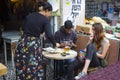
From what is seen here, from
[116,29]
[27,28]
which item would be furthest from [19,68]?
[116,29]

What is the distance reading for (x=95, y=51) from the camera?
183 inches

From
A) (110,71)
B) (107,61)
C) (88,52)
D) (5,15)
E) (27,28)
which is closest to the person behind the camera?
(110,71)

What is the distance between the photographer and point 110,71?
8.85 ft

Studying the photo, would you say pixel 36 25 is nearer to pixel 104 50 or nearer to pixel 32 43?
pixel 32 43

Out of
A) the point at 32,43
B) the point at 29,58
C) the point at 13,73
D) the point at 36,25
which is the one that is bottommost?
the point at 13,73

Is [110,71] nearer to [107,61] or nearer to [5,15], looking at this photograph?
[107,61]

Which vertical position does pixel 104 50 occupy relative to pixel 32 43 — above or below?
below

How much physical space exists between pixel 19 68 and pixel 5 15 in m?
3.89

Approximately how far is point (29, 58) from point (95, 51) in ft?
3.92

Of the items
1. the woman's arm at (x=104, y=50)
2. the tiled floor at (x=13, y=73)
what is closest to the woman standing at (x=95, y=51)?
the woman's arm at (x=104, y=50)

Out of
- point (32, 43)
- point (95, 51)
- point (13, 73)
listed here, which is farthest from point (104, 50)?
point (13, 73)

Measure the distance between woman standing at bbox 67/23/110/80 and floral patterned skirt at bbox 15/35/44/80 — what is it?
754 mm

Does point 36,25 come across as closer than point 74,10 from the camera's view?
Yes

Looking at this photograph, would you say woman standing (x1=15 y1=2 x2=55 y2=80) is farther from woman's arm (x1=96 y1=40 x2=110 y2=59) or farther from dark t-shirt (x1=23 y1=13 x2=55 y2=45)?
woman's arm (x1=96 y1=40 x2=110 y2=59)
